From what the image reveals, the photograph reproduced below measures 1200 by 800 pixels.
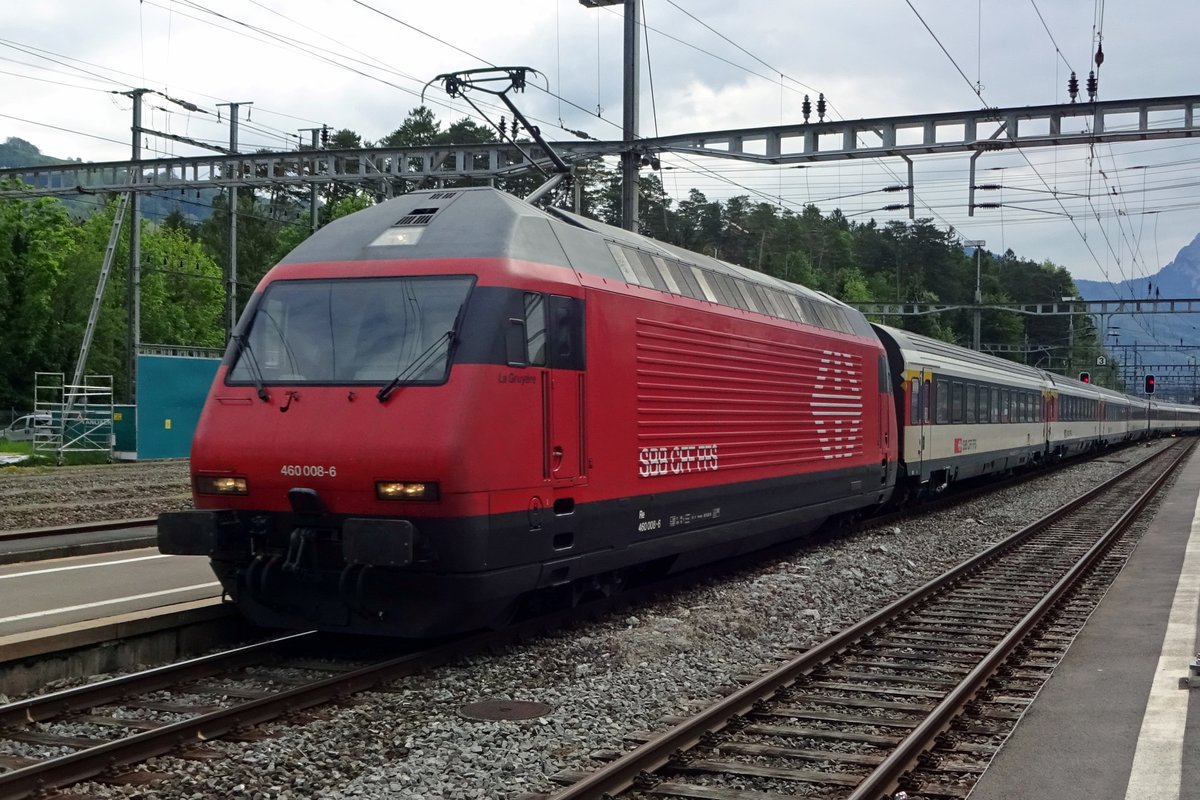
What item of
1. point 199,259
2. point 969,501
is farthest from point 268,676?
point 199,259

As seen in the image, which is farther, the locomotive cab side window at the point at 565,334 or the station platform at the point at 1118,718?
the locomotive cab side window at the point at 565,334

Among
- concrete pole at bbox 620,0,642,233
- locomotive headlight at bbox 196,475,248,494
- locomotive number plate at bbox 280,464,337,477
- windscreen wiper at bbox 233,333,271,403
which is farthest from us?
concrete pole at bbox 620,0,642,233

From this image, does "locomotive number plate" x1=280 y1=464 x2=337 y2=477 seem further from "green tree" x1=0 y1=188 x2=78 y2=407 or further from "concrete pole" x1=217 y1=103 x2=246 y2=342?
"green tree" x1=0 y1=188 x2=78 y2=407

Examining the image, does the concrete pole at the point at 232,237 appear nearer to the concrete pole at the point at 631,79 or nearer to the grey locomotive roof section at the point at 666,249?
the concrete pole at the point at 631,79

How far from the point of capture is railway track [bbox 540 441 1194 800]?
6.28m

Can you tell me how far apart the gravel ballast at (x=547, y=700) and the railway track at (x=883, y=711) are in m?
0.35

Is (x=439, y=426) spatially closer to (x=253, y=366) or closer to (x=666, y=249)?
(x=253, y=366)

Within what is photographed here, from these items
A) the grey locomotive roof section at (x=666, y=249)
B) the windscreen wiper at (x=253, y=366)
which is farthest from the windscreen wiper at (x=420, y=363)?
the grey locomotive roof section at (x=666, y=249)

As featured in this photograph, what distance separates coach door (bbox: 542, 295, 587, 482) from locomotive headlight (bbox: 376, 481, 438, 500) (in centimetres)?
114

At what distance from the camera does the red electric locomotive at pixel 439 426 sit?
27.3ft

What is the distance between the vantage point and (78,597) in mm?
11016

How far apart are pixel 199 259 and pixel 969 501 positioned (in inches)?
2426

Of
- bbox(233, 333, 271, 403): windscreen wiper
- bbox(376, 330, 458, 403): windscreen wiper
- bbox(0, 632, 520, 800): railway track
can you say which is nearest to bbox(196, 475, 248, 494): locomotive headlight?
bbox(233, 333, 271, 403): windscreen wiper

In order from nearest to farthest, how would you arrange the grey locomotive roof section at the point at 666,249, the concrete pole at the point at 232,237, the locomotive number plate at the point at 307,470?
the locomotive number plate at the point at 307,470 → the grey locomotive roof section at the point at 666,249 → the concrete pole at the point at 232,237
